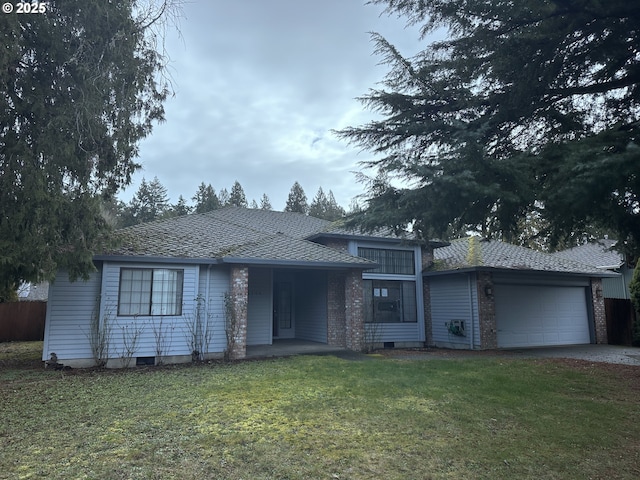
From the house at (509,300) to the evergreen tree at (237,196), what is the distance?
37239mm

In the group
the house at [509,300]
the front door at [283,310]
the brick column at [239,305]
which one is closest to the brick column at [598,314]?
the house at [509,300]

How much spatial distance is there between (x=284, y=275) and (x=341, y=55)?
28.9 feet

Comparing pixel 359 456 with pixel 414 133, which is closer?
pixel 359 456

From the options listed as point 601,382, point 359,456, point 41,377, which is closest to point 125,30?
point 41,377

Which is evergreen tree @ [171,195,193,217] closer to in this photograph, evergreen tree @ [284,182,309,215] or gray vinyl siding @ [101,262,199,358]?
evergreen tree @ [284,182,309,215]

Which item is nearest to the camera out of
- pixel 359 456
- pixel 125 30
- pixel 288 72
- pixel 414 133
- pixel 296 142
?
pixel 359 456

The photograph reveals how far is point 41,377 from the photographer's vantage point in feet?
28.6

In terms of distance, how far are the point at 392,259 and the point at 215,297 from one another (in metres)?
6.82

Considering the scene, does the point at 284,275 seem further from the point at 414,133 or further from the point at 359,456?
the point at 359,456

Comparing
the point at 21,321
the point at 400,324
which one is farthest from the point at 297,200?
the point at 400,324

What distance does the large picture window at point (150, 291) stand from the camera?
10.4 meters

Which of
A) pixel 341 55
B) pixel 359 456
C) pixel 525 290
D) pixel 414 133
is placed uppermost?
pixel 341 55

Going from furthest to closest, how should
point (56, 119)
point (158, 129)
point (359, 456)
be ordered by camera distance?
point (158, 129) → point (56, 119) → point (359, 456)

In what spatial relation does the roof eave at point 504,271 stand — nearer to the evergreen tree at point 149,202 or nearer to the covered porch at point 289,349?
the covered porch at point 289,349
